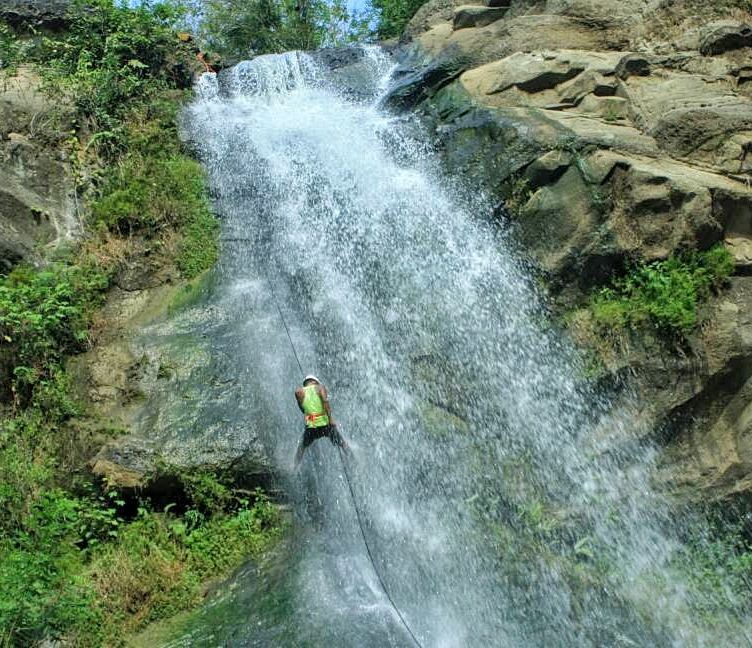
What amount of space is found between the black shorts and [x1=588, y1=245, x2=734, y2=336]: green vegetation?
340cm

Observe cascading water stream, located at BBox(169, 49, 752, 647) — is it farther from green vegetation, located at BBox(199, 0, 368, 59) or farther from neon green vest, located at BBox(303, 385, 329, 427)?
green vegetation, located at BBox(199, 0, 368, 59)

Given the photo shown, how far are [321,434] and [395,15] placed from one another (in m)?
17.7

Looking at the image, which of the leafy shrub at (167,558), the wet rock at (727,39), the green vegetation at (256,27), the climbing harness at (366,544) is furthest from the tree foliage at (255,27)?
the leafy shrub at (167,558)

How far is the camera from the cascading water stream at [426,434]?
19.6 feet

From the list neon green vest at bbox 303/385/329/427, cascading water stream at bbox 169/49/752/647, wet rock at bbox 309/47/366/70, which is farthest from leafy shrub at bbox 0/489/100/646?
wet rock at bbox 309/47/366/70

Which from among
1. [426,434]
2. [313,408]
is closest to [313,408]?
[313,408]

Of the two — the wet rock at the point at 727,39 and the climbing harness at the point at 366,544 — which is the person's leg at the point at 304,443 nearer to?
the climbing harness at the point at 366,544

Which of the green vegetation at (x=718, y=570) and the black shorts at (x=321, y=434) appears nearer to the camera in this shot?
the green vegetation at (x=718, y=570)

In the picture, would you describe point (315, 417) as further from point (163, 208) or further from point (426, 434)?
point (163, 208)

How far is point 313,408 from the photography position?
270 inches

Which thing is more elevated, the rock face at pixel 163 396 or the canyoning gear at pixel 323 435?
the rock face at pixel 163 396

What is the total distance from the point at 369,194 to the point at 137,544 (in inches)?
238

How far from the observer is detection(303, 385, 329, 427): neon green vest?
22.5ft

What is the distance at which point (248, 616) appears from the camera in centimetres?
570
